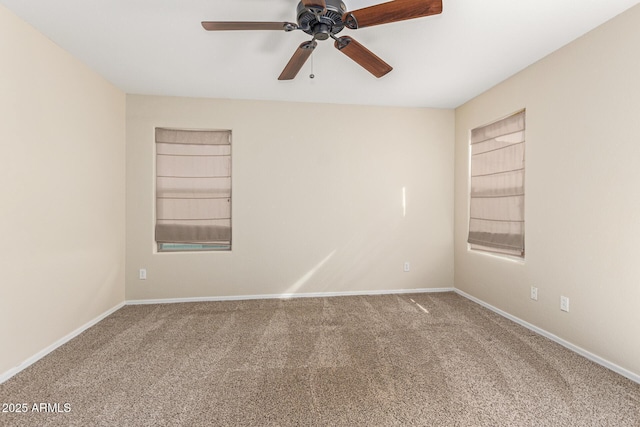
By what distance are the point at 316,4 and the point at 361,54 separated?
58cm

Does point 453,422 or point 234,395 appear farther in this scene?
point 234,395

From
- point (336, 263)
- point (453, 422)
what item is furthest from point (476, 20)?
point (336, 263)

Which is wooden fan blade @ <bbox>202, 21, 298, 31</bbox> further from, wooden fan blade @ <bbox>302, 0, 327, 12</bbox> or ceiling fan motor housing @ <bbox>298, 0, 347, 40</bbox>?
wooden fan blade @ <bbox>302, 0, 327, 12</bbox>

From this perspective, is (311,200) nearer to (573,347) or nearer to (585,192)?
(585,192)

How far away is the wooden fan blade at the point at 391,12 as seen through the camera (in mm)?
1535

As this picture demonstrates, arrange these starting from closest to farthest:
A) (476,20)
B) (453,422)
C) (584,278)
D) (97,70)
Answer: (453,422) < (476,20) < (584,278) < (97,70)

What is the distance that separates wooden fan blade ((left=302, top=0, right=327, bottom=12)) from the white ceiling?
481 millimetres

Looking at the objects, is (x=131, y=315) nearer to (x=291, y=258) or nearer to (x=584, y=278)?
(x=291, y=258)

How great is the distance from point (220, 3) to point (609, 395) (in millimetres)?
3525

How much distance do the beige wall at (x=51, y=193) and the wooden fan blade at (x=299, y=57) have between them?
6.21ft

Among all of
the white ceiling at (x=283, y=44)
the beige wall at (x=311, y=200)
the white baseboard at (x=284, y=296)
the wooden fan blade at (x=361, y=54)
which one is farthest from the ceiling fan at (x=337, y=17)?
the white baseboard at (x=284, y=296)

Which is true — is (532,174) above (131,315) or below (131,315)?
above

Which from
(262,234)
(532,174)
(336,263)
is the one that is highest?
(532,174)

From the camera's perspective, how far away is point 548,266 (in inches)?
105
